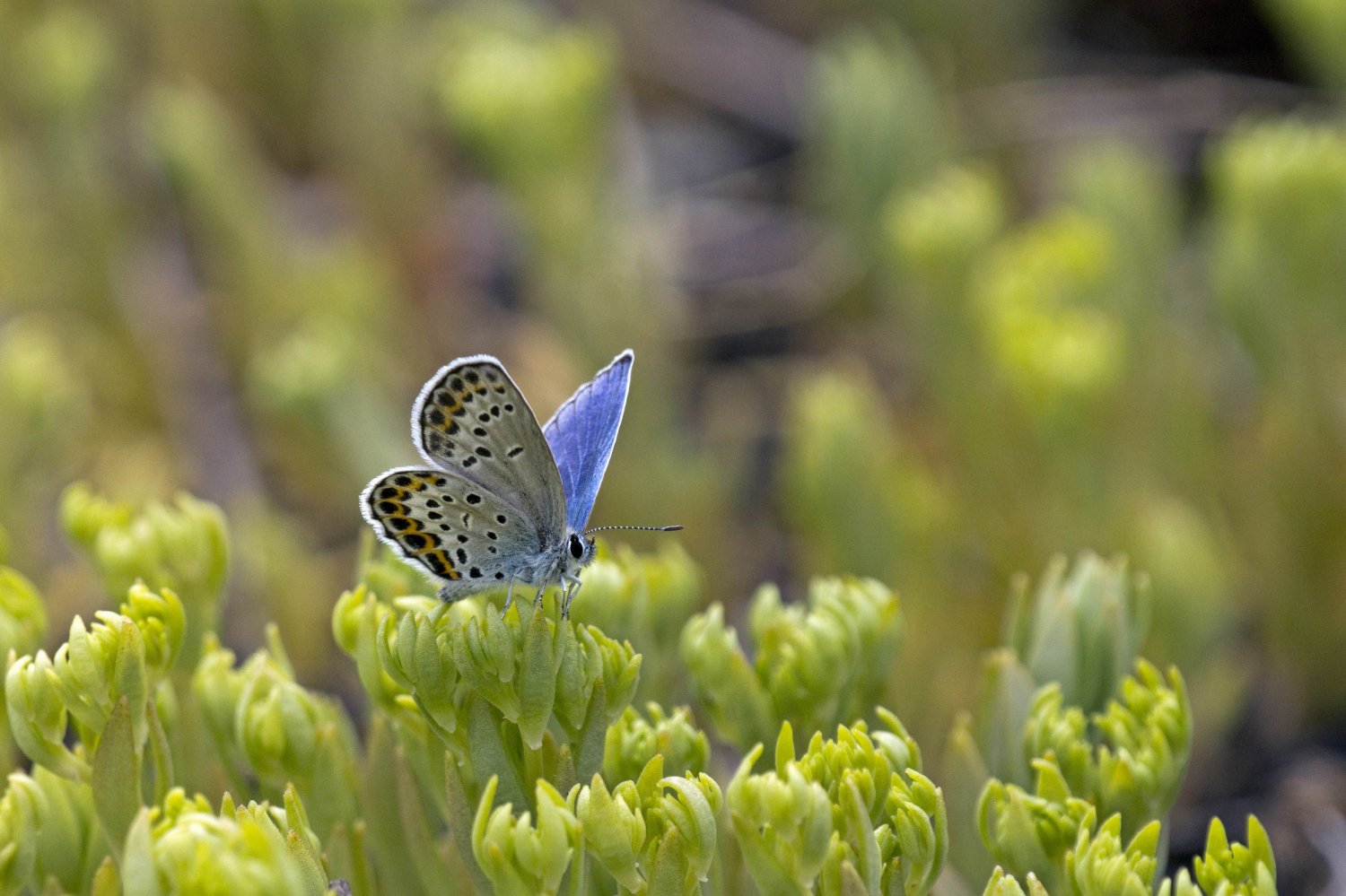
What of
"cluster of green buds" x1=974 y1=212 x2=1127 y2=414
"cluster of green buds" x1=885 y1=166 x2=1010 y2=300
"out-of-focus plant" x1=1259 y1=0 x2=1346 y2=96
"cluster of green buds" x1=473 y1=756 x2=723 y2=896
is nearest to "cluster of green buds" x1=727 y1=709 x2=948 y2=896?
"cluster of green buds" x1=473 y1=756 x2=723 y2=896

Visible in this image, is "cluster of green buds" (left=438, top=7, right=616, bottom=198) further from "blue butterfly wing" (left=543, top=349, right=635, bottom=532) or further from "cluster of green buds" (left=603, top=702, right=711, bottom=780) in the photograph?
"cluster of green buds" (left=603, top=702, right=711, bottom=780)

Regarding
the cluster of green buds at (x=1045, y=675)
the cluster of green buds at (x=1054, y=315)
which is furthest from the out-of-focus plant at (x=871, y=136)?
the cluster of green buds at (x=1045, y=675)

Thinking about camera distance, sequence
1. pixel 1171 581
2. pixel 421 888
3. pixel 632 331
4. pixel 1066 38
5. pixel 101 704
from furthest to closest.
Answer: pixel 1066 38
pixel 632 331
pixel 1171 581
pixel 421 888
pixel 101 704

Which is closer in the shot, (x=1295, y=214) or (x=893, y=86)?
(x=1295, y=214)

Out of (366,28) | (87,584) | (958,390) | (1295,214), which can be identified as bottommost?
(87,584)

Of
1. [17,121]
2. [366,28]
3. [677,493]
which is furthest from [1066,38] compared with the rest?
[17,121]

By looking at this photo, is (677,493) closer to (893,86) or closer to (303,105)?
(893,86)

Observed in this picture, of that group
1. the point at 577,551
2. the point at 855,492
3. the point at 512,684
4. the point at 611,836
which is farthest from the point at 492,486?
the point at 855,492
